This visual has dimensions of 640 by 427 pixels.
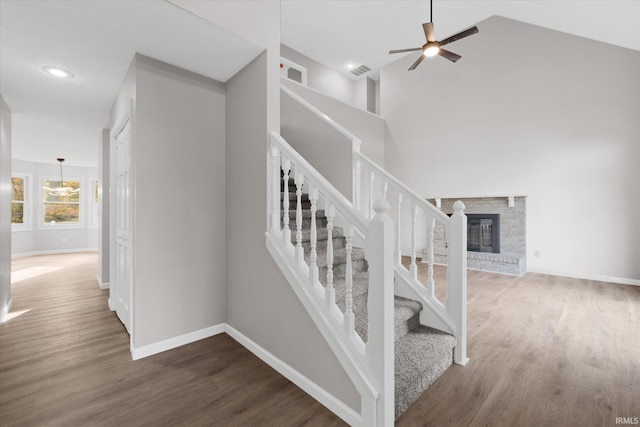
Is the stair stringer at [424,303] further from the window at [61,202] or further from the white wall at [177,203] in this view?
the window at [61,202]

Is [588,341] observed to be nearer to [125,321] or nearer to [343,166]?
[343,166]

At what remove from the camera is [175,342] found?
2.40 m

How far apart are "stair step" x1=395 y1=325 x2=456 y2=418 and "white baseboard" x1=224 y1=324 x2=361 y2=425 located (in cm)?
28

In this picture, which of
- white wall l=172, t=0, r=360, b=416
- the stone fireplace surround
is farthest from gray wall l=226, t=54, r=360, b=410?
the stone fireplace surround

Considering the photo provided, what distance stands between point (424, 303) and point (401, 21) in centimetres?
545

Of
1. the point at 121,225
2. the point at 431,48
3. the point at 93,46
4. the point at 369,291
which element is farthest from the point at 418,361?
the point at 431,48

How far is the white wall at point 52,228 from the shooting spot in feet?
24.1

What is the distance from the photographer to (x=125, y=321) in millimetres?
2762

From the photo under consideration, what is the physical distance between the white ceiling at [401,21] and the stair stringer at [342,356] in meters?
3.33

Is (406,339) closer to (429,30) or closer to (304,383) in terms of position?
(304,383)

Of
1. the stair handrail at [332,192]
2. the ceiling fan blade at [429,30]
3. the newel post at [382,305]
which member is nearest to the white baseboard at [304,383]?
the newel post at [382,305]

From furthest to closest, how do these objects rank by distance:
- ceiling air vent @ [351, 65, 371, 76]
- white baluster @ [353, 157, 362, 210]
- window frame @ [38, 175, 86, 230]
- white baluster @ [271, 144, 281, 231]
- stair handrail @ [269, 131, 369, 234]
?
window frame @ [38, 175, 86, 230] < ceiling air vent @ [351, 65, 371, 76] < white baluster @ [353, 157, 362, 210] < white baluster @ [271, 144, 281, 231] < stair handrail @ [269, 131, 369, 234]

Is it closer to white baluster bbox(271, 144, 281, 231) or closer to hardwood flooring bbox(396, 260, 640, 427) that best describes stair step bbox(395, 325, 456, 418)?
hardwood flooring bbox(396, 260, 640, 427)

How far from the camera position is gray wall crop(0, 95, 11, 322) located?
9.82 ft
